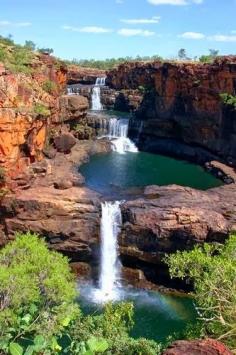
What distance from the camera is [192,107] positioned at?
160 feet

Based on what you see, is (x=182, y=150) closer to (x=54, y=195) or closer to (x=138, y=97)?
(x=138, y=97)

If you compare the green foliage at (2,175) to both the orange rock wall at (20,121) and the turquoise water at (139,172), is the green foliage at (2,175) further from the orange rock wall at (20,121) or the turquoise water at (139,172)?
the turquoise water at (139,172)

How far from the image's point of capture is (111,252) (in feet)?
91.2

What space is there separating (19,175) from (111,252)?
7.45 m

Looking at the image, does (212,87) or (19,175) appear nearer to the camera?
(19,175)

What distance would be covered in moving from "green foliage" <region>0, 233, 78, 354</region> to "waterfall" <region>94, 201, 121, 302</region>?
873 centimetres

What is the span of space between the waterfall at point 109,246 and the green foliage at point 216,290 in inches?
379

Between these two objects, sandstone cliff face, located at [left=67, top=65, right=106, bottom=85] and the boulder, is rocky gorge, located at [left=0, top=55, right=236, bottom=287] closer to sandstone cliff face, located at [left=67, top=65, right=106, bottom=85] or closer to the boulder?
the boulder

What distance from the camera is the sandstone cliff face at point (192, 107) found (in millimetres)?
43969

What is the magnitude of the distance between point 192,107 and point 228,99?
19.1 ft

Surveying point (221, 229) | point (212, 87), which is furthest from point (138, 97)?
point (221, 229)

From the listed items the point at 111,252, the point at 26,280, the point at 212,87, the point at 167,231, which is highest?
the point at 212,87

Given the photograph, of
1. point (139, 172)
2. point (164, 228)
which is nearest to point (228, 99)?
point (139, 172)

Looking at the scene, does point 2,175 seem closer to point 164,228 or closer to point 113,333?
point 164,228
